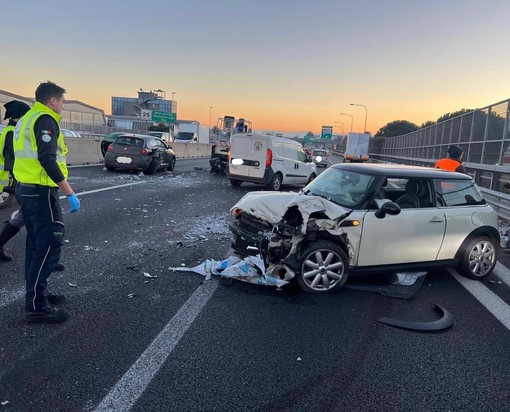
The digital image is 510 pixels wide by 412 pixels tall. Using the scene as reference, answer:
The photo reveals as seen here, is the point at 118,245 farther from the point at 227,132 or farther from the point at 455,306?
the point at 227,132

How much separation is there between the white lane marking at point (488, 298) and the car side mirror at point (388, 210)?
4.85 ft

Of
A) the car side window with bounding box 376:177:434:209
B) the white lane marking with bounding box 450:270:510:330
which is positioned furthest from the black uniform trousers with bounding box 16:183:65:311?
the white lane marking with bounding box 450:270:510:330

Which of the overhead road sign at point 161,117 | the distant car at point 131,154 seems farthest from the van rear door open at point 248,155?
the overhead road sign at point 161,117

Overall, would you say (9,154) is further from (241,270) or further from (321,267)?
(321,267)

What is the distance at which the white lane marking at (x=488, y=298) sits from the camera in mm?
4460

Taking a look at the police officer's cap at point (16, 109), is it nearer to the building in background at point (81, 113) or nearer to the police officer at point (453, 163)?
the police officer at point (453, 163)

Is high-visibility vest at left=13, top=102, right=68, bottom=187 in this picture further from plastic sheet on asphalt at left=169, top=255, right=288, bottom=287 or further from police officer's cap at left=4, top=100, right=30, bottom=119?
plastic sheet on asphalt at left=169, top=255, right=288, bottom=287

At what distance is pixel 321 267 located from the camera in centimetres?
470

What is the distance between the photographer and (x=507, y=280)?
5758 millimetres

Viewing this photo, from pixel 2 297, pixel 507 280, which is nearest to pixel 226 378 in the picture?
pixel 2 297

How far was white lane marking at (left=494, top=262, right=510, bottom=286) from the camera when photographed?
580 cm

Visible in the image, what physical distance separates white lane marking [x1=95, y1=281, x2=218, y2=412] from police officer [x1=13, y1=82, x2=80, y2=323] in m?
1.00

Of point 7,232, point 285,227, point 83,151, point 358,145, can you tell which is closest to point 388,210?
point 285,227

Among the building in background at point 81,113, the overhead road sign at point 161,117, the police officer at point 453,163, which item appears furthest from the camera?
the overhead road sign at point 161,117
